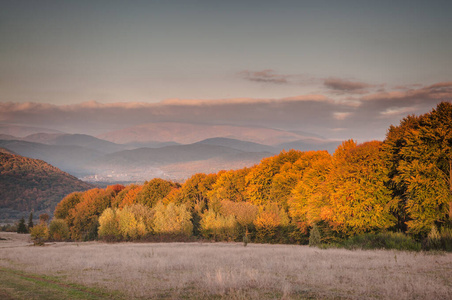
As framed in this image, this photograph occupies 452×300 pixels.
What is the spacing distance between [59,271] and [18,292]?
28.2 ft

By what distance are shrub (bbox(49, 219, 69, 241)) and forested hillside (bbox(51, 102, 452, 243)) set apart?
6046 mm

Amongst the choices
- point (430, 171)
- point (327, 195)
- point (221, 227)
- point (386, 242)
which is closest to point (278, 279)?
point (386, 242)

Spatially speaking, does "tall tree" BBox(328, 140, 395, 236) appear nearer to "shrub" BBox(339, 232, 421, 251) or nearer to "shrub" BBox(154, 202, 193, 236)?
"shrub" BBox(339, 232, 421, 251)

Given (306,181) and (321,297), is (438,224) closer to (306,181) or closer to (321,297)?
(306,181)

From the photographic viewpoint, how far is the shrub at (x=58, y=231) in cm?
10581

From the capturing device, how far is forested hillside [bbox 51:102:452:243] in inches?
1564

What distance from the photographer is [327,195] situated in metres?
55.2

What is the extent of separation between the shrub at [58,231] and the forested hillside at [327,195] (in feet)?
19.8

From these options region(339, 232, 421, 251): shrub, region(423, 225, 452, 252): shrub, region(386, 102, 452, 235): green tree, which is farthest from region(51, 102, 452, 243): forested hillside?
region(339, 232, 421, 251): shrub

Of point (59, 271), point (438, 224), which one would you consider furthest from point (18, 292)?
point (438, 224)

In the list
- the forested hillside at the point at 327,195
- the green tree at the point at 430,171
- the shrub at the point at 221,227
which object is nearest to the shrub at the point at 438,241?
the forested hillside at the point at 327,195

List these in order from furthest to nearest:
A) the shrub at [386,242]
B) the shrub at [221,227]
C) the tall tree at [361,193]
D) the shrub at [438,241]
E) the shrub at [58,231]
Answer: the shrub at [58,231] < the shrub at [221,227] < the tall tree at [361,193] < the shrub at [386,242] < the shrub at [438,241]

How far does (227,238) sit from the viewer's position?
246 feet

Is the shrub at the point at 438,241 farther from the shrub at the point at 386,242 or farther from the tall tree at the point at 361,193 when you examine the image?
the tall tree at the point at 361,193
